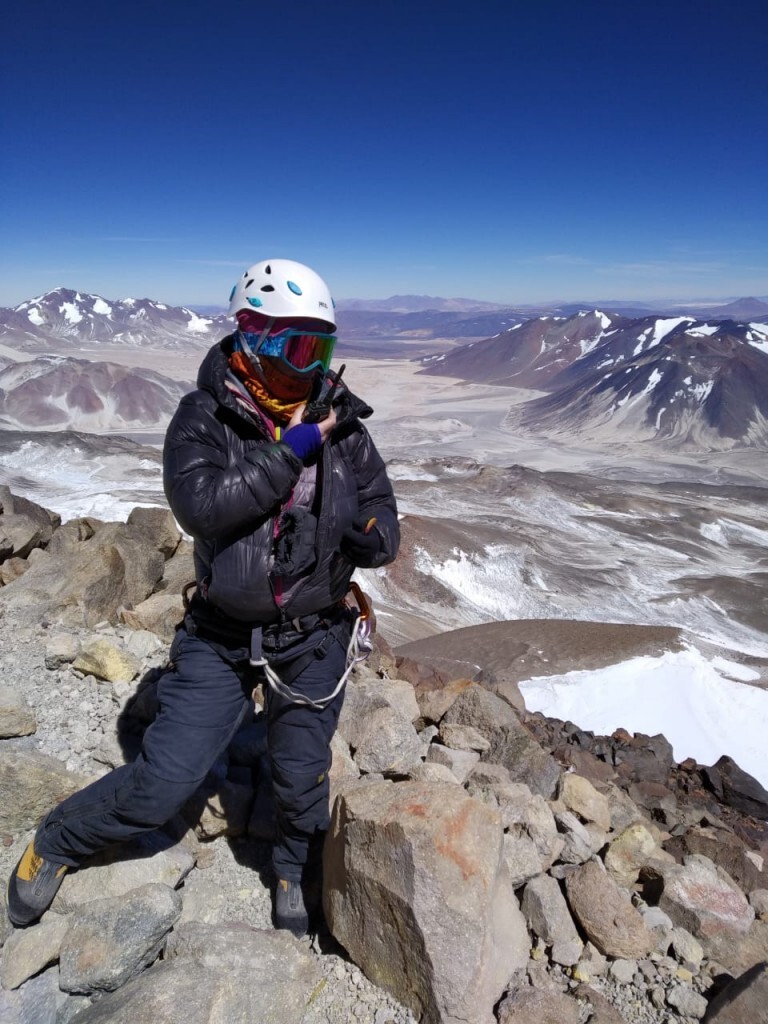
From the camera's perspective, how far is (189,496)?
7.77 ft

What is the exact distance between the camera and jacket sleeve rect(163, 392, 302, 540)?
2.36 m

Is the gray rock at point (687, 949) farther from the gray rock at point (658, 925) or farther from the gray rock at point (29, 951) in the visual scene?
the gray rock at point (29, 951)

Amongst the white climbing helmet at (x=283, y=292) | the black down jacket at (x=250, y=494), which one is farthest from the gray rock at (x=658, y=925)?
the white climbing helmet at (x=283, y=292)

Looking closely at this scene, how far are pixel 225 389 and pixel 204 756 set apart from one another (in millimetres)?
1517

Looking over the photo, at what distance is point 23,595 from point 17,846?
2.50 m

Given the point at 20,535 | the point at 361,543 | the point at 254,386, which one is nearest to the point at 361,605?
the point at 361,543

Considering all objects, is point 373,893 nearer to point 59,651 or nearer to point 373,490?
point 373,490

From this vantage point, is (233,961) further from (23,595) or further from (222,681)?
(23,595)

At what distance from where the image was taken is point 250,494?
2.37m

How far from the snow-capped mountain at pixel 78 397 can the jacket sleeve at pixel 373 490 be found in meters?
102

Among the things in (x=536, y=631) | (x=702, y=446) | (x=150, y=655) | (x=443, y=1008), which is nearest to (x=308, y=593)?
(x=443, y=1008)

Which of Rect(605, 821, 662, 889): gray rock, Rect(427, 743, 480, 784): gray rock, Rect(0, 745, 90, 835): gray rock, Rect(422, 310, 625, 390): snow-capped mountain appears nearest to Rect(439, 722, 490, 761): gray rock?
Rect(427, 743, 480, 784): gray rock

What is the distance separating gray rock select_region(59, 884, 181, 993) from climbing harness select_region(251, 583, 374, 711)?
925 mm

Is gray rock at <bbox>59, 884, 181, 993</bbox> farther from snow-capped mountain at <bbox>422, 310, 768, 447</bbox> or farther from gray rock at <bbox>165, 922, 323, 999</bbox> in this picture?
snow-capped mountain at <bbox>422, 310, 768, 447</bbox>
